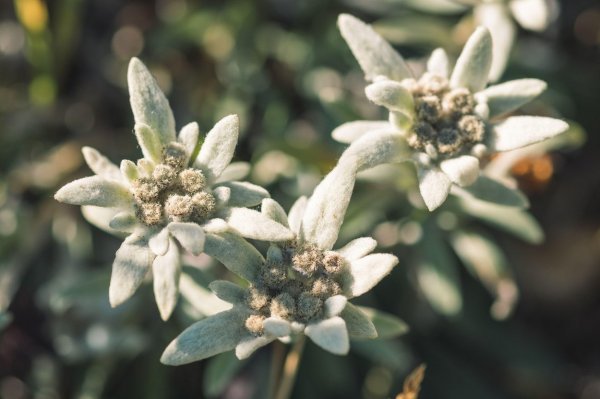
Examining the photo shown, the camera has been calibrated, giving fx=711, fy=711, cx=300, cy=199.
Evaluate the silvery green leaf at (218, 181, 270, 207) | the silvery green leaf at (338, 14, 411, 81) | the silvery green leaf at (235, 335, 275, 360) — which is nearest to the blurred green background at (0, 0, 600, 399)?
the silvery green leaf at (338, 14, 411, 81)

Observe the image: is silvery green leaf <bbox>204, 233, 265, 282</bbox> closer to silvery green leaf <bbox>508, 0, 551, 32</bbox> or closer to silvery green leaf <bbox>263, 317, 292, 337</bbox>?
silvery green leaf <bbox>263, 317, 292, 337</bbox>

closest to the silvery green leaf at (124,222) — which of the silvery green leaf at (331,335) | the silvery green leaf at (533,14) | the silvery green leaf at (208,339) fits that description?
the silvery green leaf at (208,339)

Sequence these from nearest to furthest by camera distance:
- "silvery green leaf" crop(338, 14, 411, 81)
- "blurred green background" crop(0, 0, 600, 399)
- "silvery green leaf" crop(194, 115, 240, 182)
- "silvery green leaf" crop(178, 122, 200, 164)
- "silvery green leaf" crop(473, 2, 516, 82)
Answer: "silvery green leaf" crop(194, 115, 240, 182), "silvery green leaf" crop(178, 122, 200, 164), "silvery green leaf" crop(338, 14, 411, 81), "silvery green leaf" crop(473, 2, 516, 82), "blurred green background" crop(0, 0, 600, 399)

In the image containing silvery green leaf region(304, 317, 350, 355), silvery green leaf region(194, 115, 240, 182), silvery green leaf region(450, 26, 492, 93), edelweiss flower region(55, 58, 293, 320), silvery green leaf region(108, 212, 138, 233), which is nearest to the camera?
silvery green leaf region(304, 317, 350, 355)

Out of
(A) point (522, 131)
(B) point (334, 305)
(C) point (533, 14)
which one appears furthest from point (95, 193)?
(C) point (533, 14)

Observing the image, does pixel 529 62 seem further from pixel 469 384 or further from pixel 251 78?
pixel 469 384

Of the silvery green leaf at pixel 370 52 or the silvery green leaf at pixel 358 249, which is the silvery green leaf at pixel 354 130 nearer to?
the silvery green leaf at pixel 370 52
